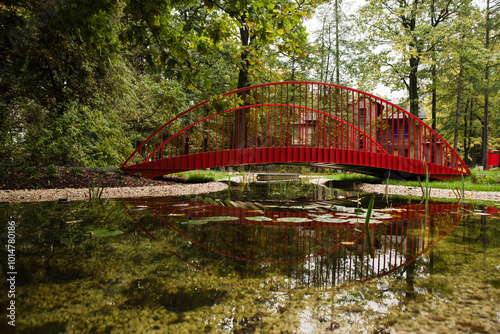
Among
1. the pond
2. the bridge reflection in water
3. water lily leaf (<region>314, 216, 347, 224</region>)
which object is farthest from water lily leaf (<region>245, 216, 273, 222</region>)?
water lily leaf (<region>314, 216, 347, 224</region>)

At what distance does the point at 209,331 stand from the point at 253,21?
8.40 ft

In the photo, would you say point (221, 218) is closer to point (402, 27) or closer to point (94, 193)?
point (94, 193)

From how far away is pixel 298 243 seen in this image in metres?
1.80

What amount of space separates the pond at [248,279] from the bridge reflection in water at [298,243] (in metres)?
0.01

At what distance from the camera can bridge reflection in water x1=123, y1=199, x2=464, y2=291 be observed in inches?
50.0

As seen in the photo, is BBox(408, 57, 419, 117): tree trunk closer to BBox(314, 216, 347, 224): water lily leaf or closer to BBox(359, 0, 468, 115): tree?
BBox(359, 0, 468, 115): tree

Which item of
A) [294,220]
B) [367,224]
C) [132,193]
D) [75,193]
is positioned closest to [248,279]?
[367,224]

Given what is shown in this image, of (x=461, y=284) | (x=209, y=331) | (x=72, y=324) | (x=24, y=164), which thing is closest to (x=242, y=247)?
(x=209, y=331)

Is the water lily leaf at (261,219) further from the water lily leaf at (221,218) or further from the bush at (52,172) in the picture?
the bush at (52,172)

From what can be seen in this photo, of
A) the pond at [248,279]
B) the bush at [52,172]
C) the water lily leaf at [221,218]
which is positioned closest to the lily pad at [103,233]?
the pond at [248,279]

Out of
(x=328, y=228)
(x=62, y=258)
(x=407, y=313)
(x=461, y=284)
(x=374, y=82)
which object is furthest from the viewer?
(x=374, y=82)

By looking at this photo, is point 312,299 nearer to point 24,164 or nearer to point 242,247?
point 242,247

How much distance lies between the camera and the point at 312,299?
3.33ft

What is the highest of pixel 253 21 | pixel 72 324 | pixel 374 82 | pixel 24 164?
pixel 374 82
